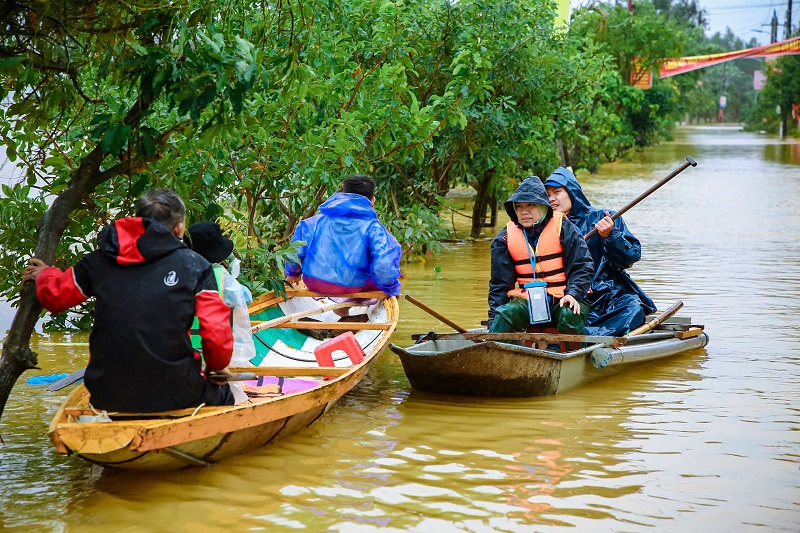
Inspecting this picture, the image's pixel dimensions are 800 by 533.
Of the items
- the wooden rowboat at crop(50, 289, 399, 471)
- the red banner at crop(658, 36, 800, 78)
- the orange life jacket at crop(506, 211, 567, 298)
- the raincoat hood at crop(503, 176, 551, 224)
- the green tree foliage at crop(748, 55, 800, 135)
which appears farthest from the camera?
the green tree foliage at crop(748, 55, 800, 135)

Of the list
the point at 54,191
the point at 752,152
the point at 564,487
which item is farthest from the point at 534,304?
the point at 752,152

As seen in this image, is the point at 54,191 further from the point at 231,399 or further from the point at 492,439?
the point at 492,439

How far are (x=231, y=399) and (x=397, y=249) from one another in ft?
9.53

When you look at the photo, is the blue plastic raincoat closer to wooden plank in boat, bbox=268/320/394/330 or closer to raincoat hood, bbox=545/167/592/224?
wooden plank in boat, bbox=268/320/394/330

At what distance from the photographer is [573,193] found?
8.03m

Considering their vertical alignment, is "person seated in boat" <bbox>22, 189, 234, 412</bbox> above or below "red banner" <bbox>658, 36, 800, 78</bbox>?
below

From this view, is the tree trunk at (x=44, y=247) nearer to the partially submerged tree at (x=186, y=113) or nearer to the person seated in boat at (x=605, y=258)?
the partially submerged tree at (x=186, y=113)

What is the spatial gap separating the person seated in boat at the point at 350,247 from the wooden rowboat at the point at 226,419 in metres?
0.41

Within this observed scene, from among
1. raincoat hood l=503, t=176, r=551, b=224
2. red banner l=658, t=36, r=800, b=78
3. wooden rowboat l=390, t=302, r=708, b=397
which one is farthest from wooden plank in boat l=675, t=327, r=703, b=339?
red banner l=658, t=36, r=800, b=78

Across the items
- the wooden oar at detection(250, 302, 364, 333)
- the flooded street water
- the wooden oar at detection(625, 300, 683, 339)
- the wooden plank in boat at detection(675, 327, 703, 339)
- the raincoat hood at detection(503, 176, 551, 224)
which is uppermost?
the raincoat hood at detection(503, 176, 551, 224)

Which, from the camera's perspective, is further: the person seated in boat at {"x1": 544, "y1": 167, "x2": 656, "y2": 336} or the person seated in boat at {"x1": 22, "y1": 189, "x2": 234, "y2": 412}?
the person seated in boat at {"x1": 544, "y1": 167, "x2": 656, "y2": 336}

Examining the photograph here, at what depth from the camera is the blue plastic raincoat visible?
796 centimetres

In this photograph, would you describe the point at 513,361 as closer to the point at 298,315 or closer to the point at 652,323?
the point at 298,315

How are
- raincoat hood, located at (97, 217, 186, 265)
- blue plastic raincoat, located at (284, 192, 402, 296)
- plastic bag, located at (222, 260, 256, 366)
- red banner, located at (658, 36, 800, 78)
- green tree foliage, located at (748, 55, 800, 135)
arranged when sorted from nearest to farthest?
raincoat hood, located at (97, 217, 186, 265) < plastic bag, located at (222, 260, 256, 366) < blue plastic raincoat, located at (284, 192, 402, 296) < red banner, located at (658, 36, 800, 78) < green tree foliage, located at (748, 55, 800, 135)
